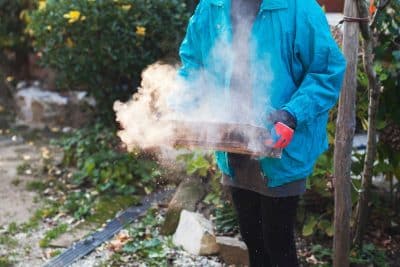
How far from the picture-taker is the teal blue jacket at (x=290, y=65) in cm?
238

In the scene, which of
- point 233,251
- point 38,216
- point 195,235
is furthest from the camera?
point 38,216

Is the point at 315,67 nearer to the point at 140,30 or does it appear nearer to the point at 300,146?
the point at 300,146

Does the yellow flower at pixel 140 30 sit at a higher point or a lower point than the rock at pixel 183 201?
higher

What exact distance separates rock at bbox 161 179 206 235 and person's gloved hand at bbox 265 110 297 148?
6.83 ft

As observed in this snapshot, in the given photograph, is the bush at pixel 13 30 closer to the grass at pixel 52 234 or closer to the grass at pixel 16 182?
the grass at pixel 16 182

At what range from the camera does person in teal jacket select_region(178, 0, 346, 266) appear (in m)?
2.38

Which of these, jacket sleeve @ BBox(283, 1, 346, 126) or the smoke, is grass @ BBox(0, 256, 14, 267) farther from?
jacket sleeve @ BBox(283, 1, 346, 126)

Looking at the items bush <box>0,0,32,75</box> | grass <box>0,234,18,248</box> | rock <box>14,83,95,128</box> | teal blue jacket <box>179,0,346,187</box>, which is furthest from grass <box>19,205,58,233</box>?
bush <box>0,0,32,75</box>

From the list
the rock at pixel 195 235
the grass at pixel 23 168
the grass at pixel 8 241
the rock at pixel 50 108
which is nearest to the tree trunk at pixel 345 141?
the rock at pixel 195 235

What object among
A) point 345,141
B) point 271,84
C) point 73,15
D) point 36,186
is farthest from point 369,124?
point 36,186

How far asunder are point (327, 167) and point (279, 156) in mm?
1455

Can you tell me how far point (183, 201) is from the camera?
14.5ft

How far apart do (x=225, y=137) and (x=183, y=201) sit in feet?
6.76

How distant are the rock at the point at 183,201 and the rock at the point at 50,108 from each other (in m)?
2.69
